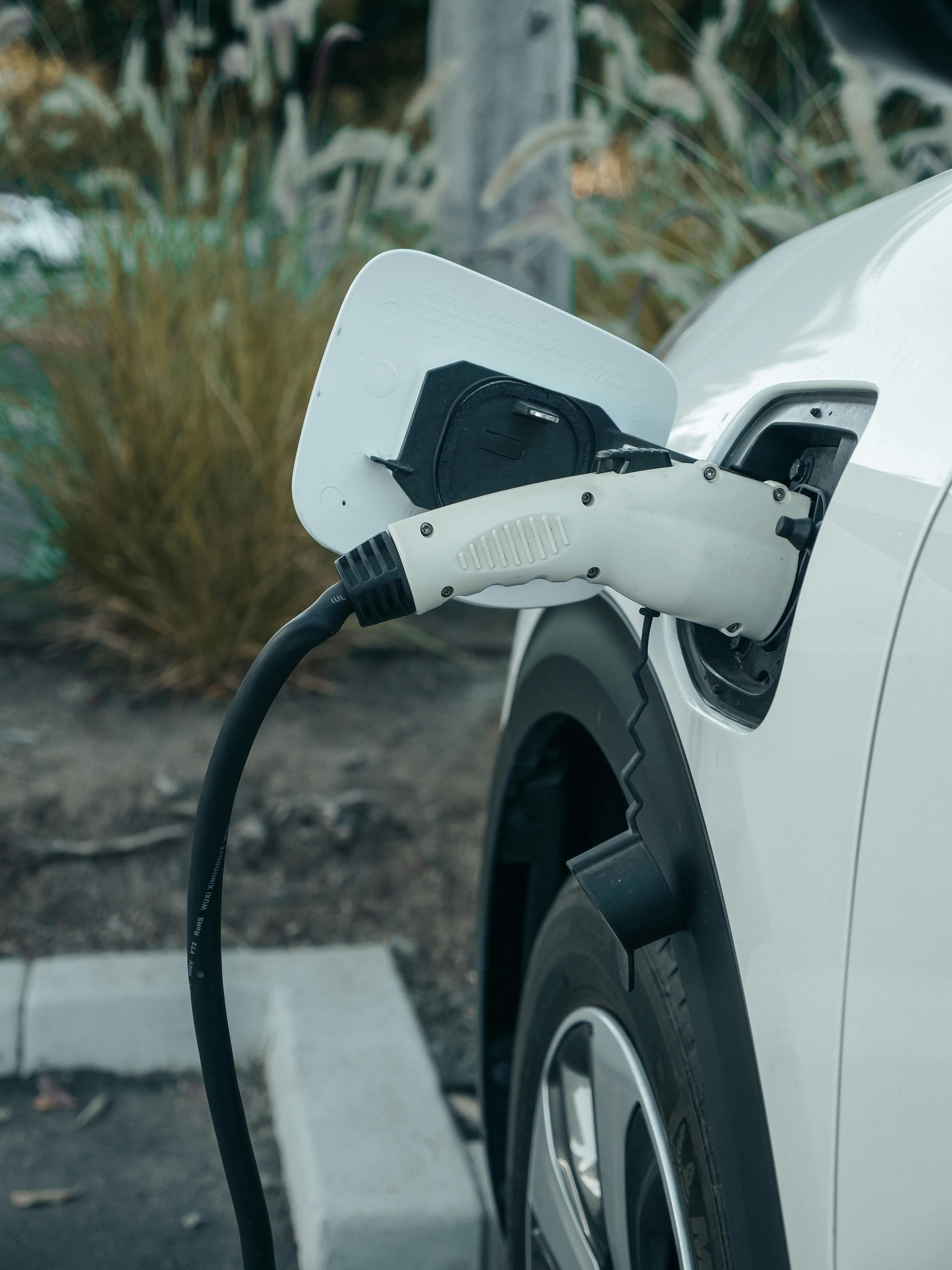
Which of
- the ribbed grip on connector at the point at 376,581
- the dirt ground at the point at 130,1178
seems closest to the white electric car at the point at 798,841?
the ribbed grip on connector at the point at 376,581

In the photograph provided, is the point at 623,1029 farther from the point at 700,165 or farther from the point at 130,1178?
the point at 700,165

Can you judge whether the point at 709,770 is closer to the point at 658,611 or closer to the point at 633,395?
the point at 658,611

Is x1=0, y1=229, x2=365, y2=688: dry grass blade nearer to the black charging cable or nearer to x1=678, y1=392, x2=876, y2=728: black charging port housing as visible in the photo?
the black charging cable

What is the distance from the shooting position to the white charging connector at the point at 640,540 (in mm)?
904

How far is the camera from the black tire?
36.8 inches

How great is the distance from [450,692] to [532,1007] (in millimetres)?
2436

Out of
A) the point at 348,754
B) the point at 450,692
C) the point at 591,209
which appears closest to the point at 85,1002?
the point at 348,754

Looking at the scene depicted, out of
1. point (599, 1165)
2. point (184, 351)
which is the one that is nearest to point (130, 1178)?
point (599, 1165)

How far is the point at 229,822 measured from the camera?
109cm

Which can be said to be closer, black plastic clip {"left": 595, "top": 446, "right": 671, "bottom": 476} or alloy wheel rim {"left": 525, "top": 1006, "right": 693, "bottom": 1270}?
black plastic clip {"left": 595, "top": 446, "right": 671, "bottom": 476}

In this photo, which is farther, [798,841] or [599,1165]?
[599,1165]

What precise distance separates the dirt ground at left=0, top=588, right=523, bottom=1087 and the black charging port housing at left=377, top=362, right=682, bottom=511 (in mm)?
1656

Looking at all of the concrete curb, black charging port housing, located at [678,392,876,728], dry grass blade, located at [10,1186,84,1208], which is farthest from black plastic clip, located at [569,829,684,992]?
dry grass blade, located at [10,1186,84,1208]

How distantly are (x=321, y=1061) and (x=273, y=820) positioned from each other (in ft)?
3.07
